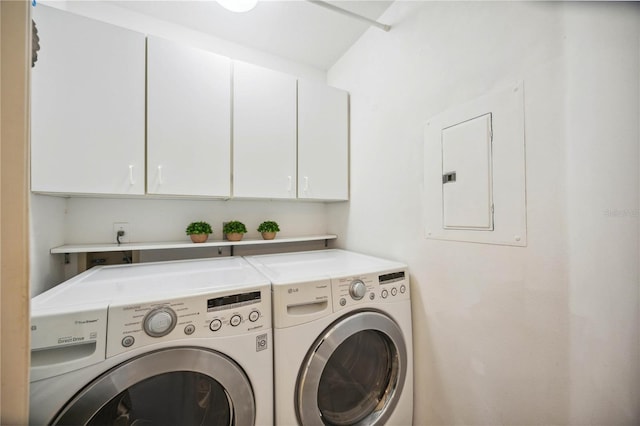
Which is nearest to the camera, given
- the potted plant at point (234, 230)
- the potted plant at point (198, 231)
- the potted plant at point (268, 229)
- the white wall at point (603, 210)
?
the white wall at point (603, 210)

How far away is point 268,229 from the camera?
174 cm

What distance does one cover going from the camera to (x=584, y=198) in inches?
28.4

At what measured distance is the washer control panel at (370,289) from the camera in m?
1.07

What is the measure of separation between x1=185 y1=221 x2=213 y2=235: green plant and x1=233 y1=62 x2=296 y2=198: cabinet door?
33 cm

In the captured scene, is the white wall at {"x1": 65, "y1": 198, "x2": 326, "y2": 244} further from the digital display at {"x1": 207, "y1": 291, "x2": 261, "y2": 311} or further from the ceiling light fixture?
the ceiling light fixture

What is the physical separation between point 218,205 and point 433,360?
5.17ft

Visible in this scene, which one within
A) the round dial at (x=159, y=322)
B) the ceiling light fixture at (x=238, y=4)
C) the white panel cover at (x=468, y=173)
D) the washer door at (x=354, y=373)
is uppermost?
the ceiling light fixture at (x=238, y=4)

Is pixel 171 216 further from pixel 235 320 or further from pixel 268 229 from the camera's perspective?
pixel 235 320

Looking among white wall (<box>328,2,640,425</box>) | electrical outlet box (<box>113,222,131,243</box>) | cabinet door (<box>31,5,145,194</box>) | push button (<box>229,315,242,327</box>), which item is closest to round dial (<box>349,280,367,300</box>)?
white wall (<box>328,2,640,425</box>)

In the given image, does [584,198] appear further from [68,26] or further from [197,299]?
[68,26]

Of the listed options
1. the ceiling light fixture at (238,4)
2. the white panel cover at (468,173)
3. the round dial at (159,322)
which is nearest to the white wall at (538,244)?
the white panel cover at (468,173)

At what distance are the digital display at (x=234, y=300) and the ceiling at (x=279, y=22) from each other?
5.22 feet

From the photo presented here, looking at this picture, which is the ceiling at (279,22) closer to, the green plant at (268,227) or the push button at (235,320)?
the green plant at (268,227)

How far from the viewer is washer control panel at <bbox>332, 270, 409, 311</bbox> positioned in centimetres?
107
